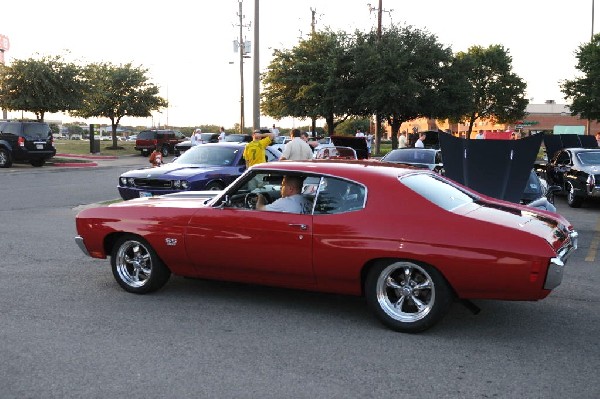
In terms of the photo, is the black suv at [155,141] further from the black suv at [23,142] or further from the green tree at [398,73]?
the black suv at [23,142]

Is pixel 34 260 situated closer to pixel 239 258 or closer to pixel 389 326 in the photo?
pixel 239 258

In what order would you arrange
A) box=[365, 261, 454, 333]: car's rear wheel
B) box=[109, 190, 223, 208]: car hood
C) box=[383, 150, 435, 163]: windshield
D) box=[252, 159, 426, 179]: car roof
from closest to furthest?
box=[365, 261, 454, 333]: car's rear wheel
box=[252, 159, 426, 179]: car roof
box=[109, 190, 223, 208]: car hood
box=[383, 150, 435, 163]: windshield

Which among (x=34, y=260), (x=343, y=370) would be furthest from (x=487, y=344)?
(x=34, y=260)

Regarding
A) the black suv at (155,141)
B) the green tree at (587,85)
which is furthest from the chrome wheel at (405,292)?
the green tree at (587,85)

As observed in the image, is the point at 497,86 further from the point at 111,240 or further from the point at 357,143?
the point at 111,240

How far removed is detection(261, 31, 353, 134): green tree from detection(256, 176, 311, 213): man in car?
33031mm

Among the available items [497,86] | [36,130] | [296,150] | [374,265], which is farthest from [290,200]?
[497,86]

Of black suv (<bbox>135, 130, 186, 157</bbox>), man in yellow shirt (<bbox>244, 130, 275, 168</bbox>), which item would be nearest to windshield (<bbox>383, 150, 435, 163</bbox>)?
man in yellow shirt (<bbox>244, 130, 275, 168</bbox>)

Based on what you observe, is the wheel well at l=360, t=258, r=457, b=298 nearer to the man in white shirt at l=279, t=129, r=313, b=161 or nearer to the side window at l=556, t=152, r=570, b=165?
the man in white shirt at l=279, t=129, r=313, b=161

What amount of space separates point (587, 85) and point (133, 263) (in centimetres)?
4457

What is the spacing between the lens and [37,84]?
32.6 metres

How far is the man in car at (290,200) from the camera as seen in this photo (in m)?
5.76

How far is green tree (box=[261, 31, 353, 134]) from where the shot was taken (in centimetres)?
3922

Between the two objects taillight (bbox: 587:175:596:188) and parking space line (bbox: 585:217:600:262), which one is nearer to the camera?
parking space line (bbox: 585:217:600:262)
